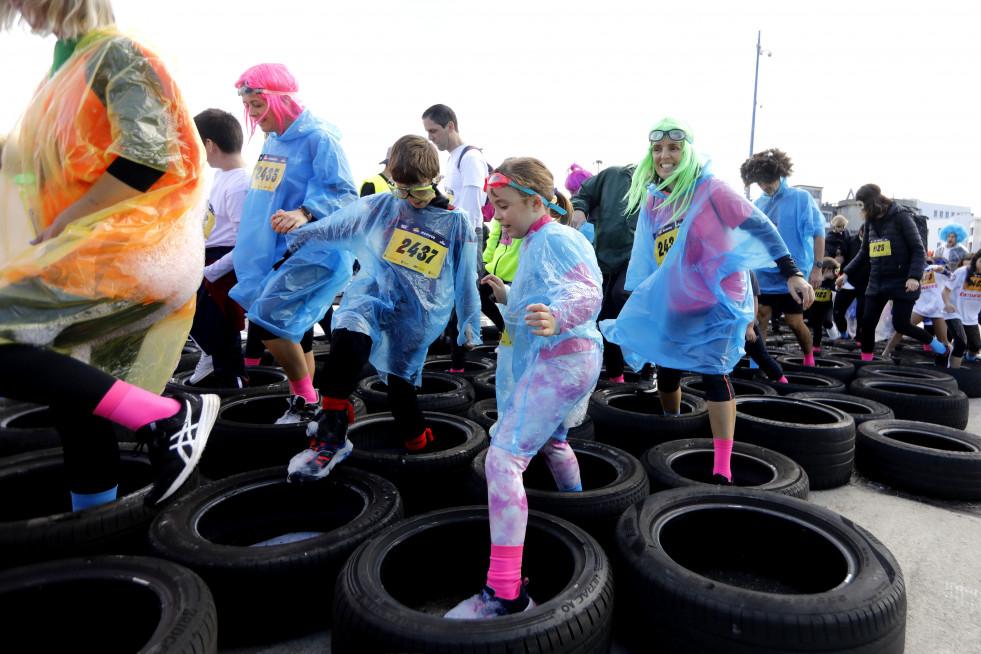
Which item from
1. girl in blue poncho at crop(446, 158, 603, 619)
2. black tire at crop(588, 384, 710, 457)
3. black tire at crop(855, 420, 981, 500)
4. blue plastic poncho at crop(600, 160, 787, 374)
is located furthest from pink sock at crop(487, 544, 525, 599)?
black tire at crop(855, 420, 981, 500)

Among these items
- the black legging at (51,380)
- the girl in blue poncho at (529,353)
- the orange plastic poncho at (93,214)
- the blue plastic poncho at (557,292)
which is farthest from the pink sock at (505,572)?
the orange plastic poncho at (93,214)

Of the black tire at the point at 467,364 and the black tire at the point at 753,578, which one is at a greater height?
the black tire at the point at 753,578

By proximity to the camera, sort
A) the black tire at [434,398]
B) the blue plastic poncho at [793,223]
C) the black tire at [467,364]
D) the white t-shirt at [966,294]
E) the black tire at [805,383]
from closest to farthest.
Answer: the black tire at [434,398] → the black tire at [805,383] → the blue plastic poncho at [793,223] → the black tire at [467,364] → the white t-shirt at [966,294]

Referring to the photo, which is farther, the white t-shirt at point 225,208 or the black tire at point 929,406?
the black tire at point 929,406

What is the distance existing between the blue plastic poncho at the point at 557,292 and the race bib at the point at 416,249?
55cm

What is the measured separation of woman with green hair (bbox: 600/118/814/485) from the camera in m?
2.34

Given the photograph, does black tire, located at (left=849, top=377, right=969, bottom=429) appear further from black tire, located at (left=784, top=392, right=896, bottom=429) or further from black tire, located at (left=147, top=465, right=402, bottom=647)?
black tire, located at (left=147, top=465, right=402, bottom=647)

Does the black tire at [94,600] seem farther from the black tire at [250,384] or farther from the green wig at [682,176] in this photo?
the green wig at [682,176]

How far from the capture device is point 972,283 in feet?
18.1

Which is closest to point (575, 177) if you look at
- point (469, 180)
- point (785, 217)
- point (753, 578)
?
point (469, 180)

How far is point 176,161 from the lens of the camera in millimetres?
1568

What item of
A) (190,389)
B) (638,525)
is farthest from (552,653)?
(190,389)

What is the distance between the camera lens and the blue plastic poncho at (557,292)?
5.41 ft

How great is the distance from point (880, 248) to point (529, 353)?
454 cm
